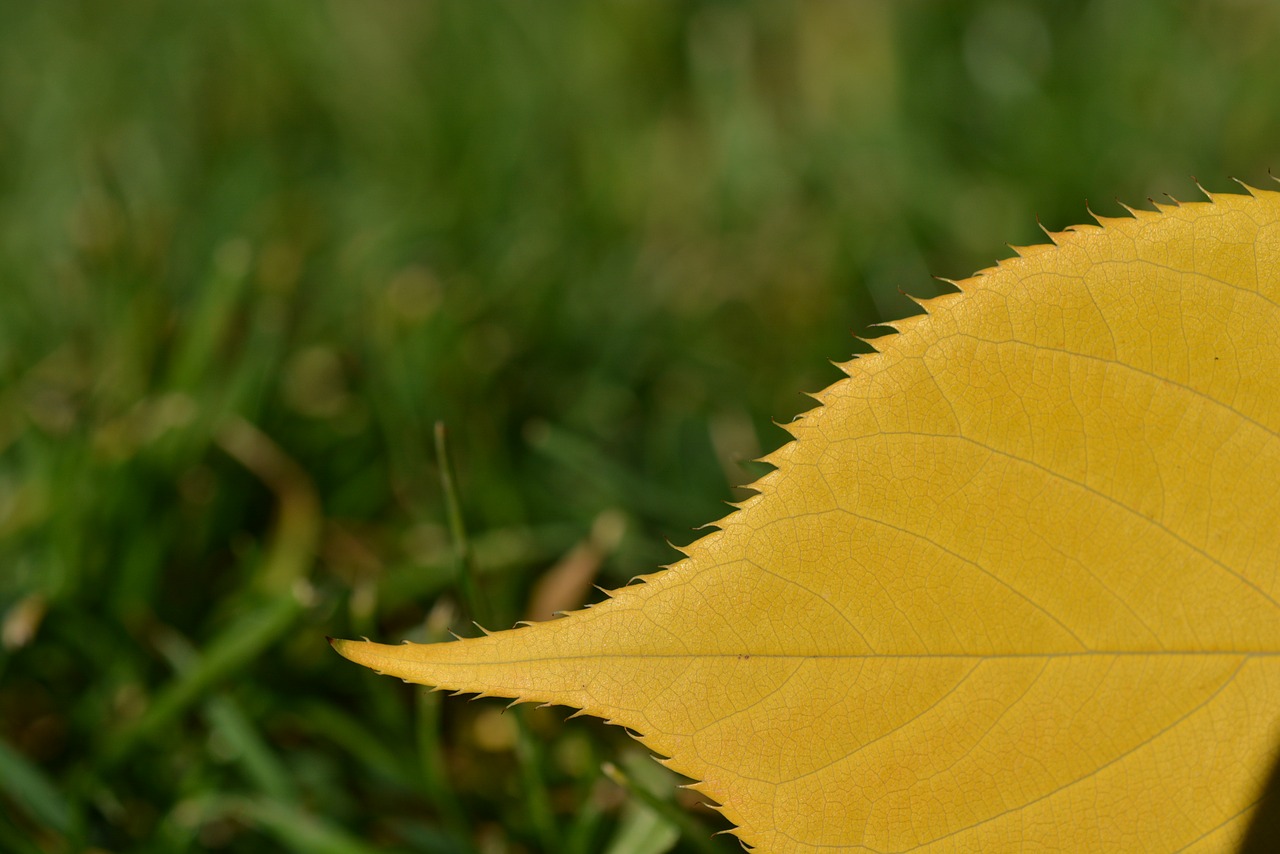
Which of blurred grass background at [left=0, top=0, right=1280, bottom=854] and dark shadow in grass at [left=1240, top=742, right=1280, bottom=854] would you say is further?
blurred grass background at [left=0, top=0, right=1280, bottom=854]

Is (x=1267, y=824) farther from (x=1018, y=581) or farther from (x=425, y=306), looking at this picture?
(x=425, y=306)

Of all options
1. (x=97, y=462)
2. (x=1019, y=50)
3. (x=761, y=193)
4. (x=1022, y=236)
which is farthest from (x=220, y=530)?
(x=1019, y=50)

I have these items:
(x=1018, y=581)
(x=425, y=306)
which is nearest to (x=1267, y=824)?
(x=1018, y=581)

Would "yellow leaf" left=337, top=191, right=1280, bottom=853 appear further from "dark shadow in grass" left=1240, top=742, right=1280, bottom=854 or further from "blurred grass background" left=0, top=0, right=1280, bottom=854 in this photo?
"blurred grass background" left=0, top=0, right=1280, bottom=854

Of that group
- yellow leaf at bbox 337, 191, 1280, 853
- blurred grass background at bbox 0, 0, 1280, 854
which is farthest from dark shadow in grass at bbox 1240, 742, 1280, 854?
blurred grass background at bbox 0, 0, 1280, 854

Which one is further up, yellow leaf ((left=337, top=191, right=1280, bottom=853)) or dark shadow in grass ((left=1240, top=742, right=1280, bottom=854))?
yellow leaf ((left=337, top=191, right=1280, bottom=853))

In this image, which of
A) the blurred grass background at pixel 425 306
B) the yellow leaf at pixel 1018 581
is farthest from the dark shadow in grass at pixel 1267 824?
the blurred grass background at pixel 425 306

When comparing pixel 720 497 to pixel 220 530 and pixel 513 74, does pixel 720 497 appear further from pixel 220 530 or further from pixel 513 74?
pixel 513 74

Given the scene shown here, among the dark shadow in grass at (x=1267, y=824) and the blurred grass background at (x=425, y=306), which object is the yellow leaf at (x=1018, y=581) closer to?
the dark shadow in grass at (x=1267, y=824)
